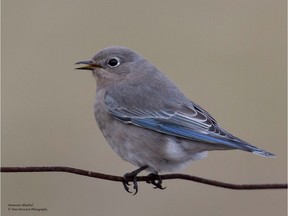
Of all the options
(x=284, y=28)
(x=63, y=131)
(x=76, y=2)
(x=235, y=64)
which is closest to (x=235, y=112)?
(x=235, y=64)

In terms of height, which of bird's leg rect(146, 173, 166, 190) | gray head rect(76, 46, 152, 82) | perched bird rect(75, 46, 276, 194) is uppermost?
gray head rect(76, 46, 152, 82)

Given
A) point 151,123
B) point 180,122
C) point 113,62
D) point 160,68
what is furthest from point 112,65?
point 160,68

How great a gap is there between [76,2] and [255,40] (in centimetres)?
297

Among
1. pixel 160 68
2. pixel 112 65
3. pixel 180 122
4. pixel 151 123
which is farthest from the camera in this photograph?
pixel 160 68

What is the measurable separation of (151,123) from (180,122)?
10.4 inches

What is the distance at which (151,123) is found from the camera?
6.46m

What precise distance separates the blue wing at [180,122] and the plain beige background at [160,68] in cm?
188

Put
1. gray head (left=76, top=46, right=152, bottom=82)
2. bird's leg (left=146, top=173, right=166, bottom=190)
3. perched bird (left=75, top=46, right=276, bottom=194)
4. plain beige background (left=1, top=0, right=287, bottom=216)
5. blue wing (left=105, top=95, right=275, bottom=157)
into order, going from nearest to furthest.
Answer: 1. blue wing (left=105, top=95, right=275, bottom=157)
2. perched bird (left=75, top=46, right=276, bottom=194)
3. bird's leg (left=146, top=173, right=166, bottom=190)
4. gray head (left=76, top=46, right=152, bottom=82)
5. plain beige background (left=1, top=0, right=287, bottom=216)

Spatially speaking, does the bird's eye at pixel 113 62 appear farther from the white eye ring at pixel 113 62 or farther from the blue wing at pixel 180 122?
the blue wing at pixel 180 122

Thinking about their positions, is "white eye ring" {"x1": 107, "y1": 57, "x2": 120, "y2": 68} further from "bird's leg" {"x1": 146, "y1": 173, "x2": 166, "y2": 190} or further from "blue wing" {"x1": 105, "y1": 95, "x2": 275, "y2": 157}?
"bird's leg" {"x1": 146, "y1": 173, "x2": 166, "y2": 190}

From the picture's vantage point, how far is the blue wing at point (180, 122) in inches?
238

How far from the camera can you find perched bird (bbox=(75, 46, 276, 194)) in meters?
6.20

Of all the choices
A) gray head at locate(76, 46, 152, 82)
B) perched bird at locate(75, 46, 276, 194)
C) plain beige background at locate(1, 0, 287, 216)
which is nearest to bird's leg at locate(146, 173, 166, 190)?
perched bird at locate(75, 46, 276, 194)

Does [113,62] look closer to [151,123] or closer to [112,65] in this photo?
[112,65]
